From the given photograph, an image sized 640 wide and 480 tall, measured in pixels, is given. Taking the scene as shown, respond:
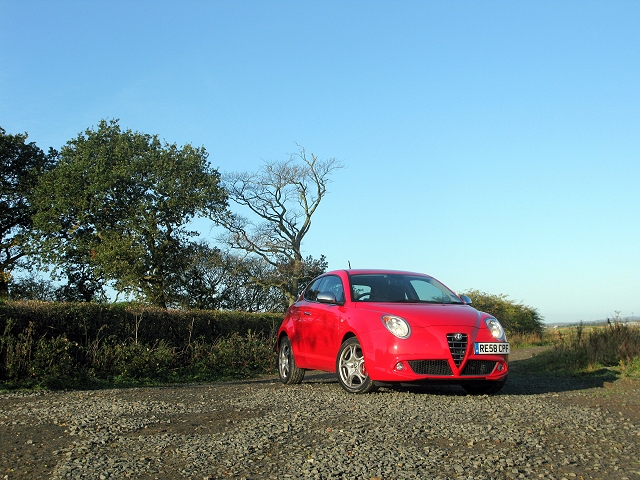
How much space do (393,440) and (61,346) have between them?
8196 millimetres

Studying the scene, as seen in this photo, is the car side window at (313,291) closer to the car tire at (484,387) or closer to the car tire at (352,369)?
the car tire at (352,369)

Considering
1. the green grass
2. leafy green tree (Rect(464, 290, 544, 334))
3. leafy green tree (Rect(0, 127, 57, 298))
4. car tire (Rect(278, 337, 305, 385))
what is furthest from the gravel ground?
leafy green tree (Rect(0, 127, 57, 298))

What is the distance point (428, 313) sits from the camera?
8547mm

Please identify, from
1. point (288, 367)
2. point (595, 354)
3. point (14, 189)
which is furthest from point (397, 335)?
point (14, 189)

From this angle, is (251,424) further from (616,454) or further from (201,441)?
(616,454)

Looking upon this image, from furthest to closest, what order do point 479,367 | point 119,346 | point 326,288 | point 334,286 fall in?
point 119,346 → point 326,288 → point 334,286 → point 479,367

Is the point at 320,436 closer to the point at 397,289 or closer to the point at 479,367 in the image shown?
the point at 479,367

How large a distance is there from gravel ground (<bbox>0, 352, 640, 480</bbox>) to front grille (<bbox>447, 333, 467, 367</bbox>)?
483 mm

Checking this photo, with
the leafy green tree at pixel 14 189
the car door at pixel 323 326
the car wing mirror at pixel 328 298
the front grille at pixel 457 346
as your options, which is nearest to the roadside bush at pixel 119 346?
the car door at pixel 323 326

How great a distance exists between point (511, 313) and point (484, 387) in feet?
81.6

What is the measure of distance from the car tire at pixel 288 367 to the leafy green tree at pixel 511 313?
21.5 m

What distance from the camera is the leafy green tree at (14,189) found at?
125ft

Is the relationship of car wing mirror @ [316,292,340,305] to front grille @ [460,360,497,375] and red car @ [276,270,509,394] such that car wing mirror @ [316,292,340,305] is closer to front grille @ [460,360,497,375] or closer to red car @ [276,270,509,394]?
red car @ [276,270,509,394]

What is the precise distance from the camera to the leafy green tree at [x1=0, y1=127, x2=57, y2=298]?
38.2 metres
